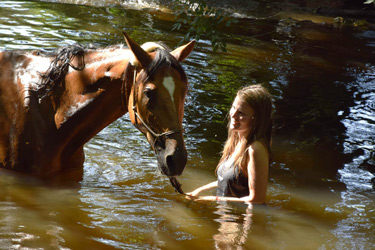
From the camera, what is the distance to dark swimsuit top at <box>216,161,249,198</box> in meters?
4.40

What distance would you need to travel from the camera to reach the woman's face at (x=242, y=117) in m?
4.25

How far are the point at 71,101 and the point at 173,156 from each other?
1020mm

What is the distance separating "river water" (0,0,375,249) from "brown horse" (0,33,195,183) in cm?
30

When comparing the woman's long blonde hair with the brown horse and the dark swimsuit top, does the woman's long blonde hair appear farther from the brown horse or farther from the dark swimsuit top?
Result: the brown horse

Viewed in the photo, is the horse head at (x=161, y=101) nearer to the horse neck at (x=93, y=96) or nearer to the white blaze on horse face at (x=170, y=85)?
the white blaze on horse face at (x=170, y=85)

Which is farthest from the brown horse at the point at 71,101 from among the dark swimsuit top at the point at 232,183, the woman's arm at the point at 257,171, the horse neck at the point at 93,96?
the dark swimsuit top at the point at 232,183

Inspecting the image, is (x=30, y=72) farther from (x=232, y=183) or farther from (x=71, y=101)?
(x=232, y=183)

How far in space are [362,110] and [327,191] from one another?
3138 mm

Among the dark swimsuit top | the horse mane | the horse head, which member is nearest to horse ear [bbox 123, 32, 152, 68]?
the horse head

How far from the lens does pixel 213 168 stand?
19.1 ft

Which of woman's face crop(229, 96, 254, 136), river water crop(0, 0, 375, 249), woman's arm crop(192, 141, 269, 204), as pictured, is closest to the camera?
river water crop(0, 0, 375, 249)

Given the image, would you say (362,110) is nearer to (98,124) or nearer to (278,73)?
(278,73)

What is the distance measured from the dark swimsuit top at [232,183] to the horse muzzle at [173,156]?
782 mm

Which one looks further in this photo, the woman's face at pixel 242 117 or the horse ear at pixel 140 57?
the woman's face at pixel 242 117
